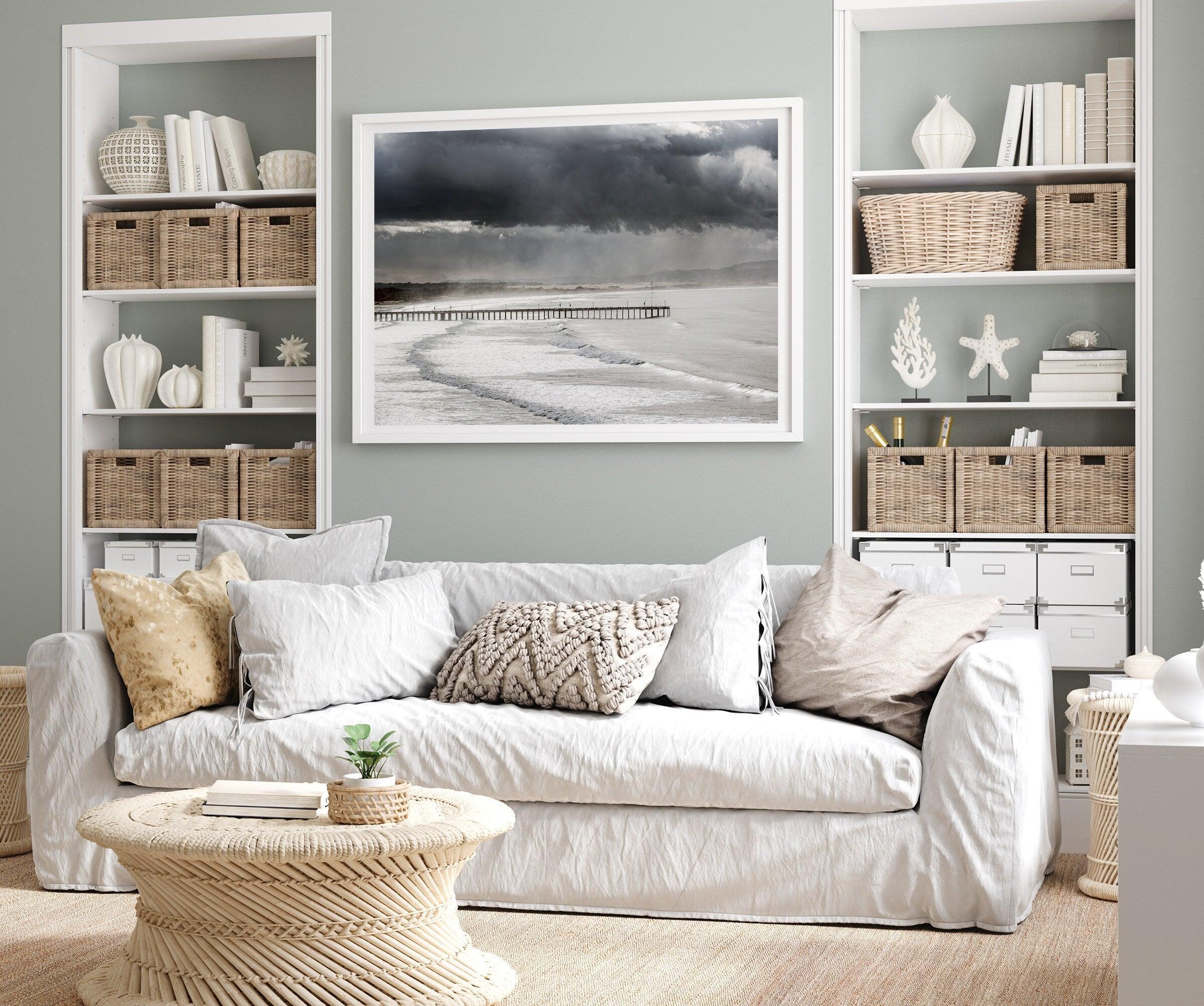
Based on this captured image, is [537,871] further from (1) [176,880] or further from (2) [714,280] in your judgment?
(2) [714,280]

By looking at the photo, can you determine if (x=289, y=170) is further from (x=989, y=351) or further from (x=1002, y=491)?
(x=1002, y=491)

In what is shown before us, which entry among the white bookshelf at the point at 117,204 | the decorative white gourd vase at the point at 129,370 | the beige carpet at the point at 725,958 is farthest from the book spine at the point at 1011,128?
the decorative white gourd vase at the point at 129,370

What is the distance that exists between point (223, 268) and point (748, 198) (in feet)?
5.60

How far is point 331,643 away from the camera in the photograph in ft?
10.7

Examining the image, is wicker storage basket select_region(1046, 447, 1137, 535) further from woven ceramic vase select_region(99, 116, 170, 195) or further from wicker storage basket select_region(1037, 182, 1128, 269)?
woven ceramic vase select_region(99, 116, 170, 195)

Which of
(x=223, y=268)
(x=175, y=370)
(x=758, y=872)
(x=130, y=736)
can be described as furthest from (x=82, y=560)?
(x=758, y=872)

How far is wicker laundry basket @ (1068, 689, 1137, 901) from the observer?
3.19 metres

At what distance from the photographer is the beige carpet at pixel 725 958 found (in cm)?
248

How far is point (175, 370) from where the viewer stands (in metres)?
4.57

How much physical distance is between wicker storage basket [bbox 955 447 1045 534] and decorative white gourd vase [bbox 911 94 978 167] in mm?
881

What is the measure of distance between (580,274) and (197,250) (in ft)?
4.16

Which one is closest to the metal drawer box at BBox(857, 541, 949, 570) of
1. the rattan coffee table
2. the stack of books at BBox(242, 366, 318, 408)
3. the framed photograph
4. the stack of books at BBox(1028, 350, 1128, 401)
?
the framed photograph

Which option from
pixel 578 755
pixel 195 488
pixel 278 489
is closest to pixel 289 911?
pixel 578 755

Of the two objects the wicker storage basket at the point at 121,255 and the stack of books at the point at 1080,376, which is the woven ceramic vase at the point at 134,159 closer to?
the wicker storage basket at the point at 121,255
